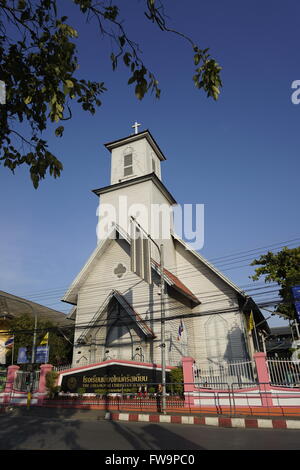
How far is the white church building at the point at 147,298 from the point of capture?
59.9 ft

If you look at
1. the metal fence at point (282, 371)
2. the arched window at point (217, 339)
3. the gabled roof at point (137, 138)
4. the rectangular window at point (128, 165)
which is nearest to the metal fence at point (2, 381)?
the arched window at point (217, 339)

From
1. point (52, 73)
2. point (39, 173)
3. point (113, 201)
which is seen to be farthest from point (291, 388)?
point (113, 201)

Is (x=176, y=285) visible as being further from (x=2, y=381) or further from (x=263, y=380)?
(x=2, y=381)

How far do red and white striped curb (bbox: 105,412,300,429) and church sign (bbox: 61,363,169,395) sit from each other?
2969 millimetres

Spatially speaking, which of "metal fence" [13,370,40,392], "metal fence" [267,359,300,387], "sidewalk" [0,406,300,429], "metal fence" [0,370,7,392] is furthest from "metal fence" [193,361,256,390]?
Answer: "metal fence" [0,370,7,392]

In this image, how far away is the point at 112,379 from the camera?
600 inches

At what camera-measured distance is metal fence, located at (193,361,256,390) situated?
13664mm

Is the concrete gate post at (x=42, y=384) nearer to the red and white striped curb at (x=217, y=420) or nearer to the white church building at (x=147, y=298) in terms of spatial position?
the white church building at (x=147, y=298)

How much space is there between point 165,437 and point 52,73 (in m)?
8.17

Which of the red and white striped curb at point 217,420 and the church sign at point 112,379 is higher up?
the church sign at point 112,379

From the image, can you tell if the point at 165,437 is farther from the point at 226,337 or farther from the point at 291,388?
the point at 226,337

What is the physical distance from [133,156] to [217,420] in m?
21.5
